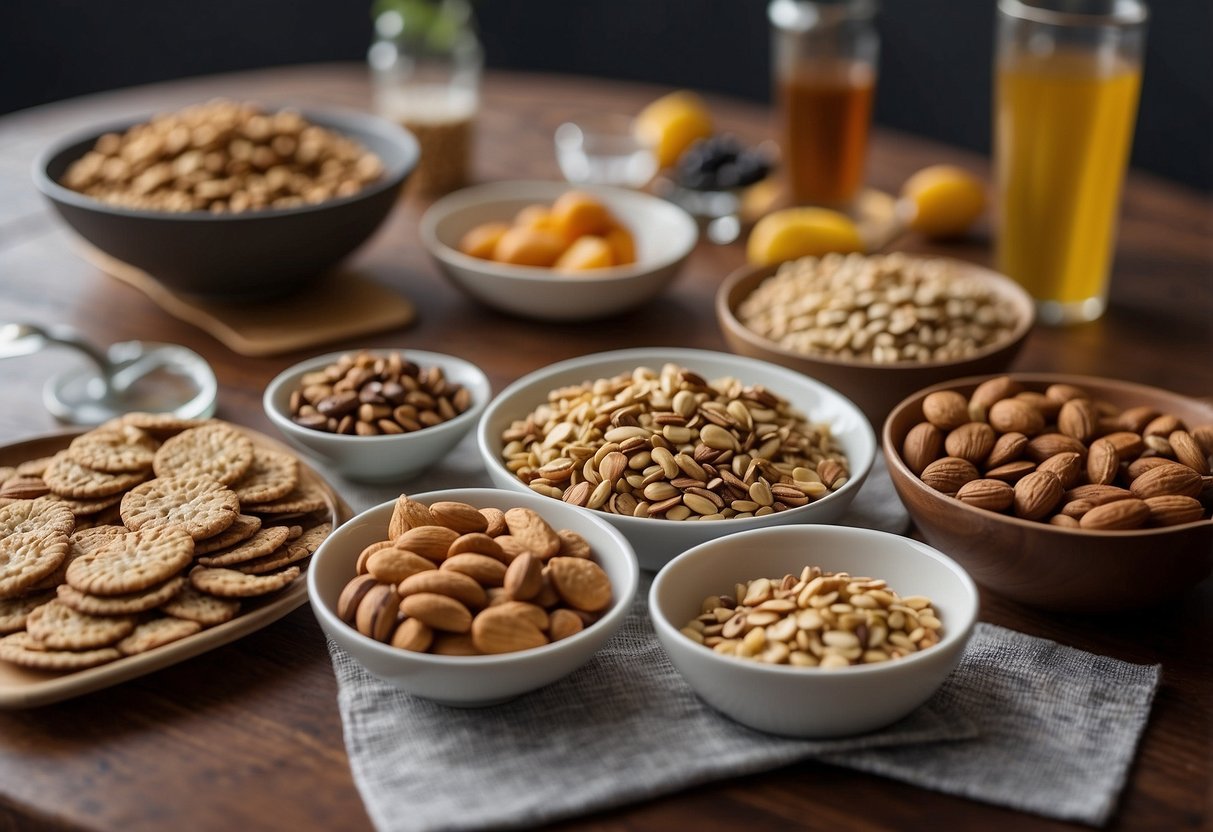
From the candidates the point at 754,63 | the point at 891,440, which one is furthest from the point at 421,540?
the point at 754,63

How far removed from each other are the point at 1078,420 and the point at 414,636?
681 mm

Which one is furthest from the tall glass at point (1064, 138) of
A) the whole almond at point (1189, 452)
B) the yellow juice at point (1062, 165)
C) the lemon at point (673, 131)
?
the lemon at point (673, 131)

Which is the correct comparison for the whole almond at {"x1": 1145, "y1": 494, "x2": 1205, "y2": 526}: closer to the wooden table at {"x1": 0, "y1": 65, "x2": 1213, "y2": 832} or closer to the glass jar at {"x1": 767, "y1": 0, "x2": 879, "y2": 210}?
the wooden table at {"x1": 0, "y1": 65, "x2": 1213, "y2": 832}

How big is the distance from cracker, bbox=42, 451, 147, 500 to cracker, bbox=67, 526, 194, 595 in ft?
0.33

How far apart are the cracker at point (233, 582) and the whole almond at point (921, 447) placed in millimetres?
582

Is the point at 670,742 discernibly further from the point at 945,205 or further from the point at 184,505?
the point at 945,205

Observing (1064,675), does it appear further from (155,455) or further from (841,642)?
(155,455)

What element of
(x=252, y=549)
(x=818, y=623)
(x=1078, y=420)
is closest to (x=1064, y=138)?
(x=1078, y=420)

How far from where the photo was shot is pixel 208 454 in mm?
1206

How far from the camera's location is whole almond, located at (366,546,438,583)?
3.15ft

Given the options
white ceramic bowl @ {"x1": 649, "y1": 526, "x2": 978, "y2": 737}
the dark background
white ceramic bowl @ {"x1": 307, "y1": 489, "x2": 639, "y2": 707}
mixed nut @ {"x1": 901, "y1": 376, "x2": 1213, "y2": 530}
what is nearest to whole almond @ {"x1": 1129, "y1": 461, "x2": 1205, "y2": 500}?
mixed nut @ {"x1": 901, "y1": 376, "x2": 1213, "y2": 530}

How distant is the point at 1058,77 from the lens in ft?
5.16

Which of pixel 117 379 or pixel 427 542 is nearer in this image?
pixel 427 542

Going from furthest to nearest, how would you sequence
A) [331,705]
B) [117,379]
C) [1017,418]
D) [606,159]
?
[606,159], [117,379], [1017,418], [331,705]
